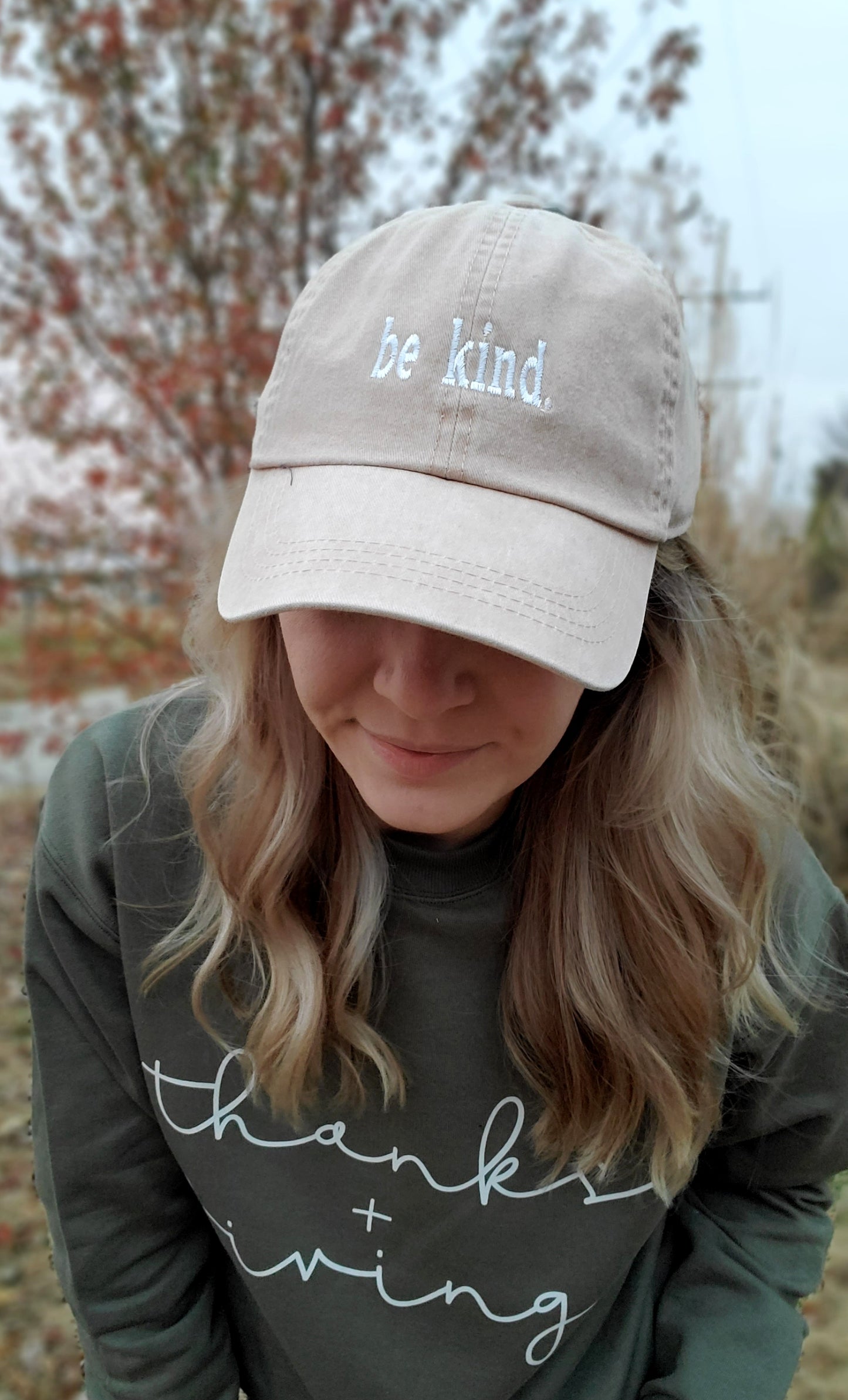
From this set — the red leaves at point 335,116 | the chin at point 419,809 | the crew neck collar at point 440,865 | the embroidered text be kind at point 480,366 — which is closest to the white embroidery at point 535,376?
the embroidered text be kind at point 480,366

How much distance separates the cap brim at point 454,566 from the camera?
881 mm

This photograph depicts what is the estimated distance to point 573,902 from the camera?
1201 millimetres

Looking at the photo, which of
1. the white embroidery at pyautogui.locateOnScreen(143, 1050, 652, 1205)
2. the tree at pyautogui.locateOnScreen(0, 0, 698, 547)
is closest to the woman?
the white embroidery at pyautogui.locateOnScreen(143, 1050, 652, 1205)

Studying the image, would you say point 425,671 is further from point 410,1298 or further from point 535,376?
point 410,1298

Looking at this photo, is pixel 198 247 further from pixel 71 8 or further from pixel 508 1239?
pixel 508 1239

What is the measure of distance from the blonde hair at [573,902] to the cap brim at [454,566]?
0.79ft

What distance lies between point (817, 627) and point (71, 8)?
4066 millimetres

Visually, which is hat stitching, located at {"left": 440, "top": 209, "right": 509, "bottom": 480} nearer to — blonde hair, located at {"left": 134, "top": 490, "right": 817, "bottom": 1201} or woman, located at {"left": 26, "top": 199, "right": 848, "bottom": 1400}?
woman, located at {"left": 26, "top": 199, "right": 848, "bottom": 1400}

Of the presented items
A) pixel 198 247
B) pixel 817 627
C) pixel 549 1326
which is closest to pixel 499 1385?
pixel 549 1326

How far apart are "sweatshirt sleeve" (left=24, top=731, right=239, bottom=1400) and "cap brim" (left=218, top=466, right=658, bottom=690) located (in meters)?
0.39

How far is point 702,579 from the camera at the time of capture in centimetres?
125

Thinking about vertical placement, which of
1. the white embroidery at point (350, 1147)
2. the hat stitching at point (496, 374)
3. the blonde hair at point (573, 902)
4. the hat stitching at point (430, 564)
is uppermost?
the hat stitching at point (496, 374)

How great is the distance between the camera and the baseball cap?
2.97 ft

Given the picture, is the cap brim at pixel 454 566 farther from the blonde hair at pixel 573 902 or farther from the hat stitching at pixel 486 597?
the blonde hair at pixel 573 902
